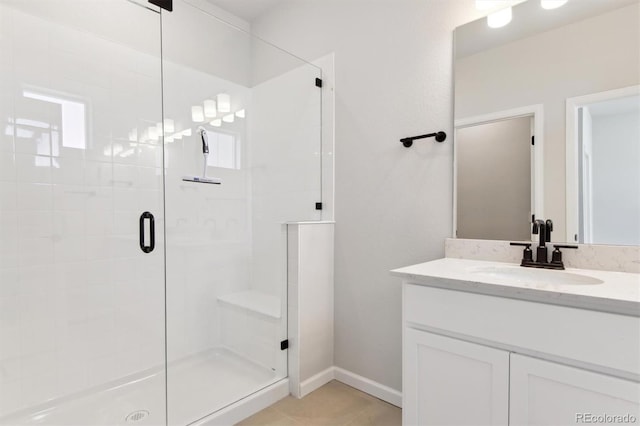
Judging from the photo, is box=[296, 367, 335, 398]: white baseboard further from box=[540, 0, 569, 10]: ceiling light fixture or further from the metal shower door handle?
box=[540, 0, 569, 10]: ceiling light fixture

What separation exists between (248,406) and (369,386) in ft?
2.38

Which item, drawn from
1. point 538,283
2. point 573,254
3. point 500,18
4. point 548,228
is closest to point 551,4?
point 500,18

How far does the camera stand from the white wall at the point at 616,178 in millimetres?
1268

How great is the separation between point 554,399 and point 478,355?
227mm

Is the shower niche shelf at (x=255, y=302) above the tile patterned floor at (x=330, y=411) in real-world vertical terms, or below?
above

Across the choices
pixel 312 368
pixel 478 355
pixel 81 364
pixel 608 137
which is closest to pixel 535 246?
pixel 608 137

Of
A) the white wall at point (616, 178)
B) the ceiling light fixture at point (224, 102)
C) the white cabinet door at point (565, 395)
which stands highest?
the ceiling light fixture at point (224, 102)

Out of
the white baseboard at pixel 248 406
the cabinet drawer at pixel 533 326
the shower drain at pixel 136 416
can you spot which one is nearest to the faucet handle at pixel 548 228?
the cabinet drawer at pixel 533 326

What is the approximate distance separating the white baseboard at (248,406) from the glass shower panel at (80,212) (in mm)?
306

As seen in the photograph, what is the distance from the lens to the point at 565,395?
3.24 feet

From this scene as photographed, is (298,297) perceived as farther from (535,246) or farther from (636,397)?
(636,397)

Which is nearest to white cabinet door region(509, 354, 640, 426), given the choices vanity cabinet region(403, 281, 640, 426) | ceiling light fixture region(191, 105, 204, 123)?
vanity cabinet region(403, 281, 640, 426)

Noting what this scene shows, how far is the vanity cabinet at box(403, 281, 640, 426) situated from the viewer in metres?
0.92

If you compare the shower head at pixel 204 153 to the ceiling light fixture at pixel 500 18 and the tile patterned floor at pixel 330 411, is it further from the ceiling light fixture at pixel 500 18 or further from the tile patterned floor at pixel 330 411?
the ceiling light fixture at pixel 500 18
